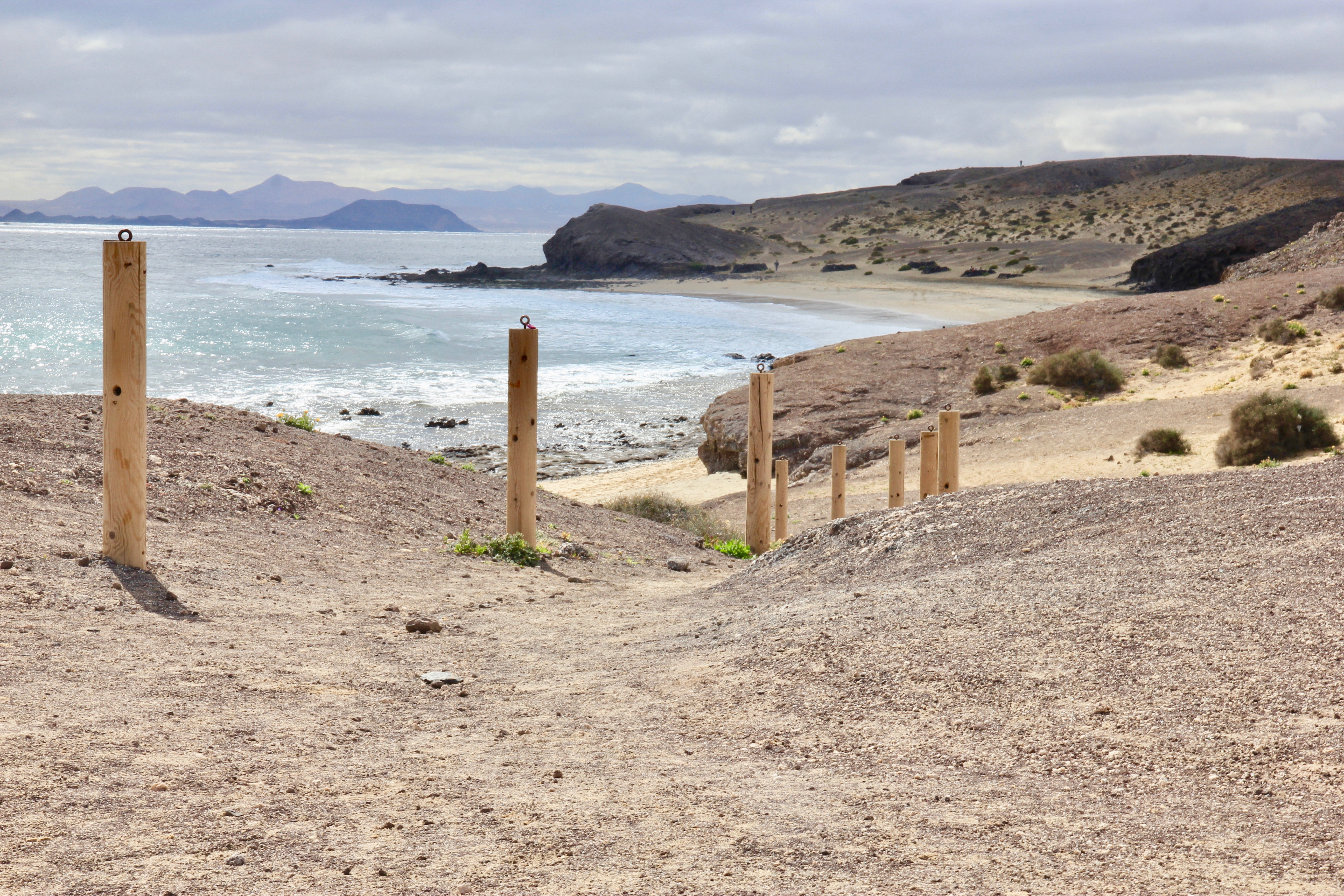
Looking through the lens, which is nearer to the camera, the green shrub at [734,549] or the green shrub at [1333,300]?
the green shrub at [734,549]

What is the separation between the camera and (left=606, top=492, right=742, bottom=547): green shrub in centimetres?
1371

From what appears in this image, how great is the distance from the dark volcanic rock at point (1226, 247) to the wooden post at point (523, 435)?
38.3m

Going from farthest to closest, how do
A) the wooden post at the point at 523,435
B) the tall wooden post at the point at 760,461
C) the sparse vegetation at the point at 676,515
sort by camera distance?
the sparse vegetation at the point at 676,515
the tall wooden post at the point at 760,461
the wooden post at the point at 523,435

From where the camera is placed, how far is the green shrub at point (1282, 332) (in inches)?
870

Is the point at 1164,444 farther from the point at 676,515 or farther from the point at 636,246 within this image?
the point at 636,246

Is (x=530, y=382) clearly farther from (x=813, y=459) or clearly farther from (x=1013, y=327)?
(x=1013, y=327)

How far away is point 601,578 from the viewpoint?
30.2 ft

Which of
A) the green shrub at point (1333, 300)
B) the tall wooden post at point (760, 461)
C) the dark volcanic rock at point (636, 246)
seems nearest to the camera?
the tall wooden post at point (760, 461)

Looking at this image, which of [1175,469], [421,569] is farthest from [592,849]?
[1175,469]

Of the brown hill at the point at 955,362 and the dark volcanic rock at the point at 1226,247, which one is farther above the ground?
the dark volcanic rock at the point at 1226,247

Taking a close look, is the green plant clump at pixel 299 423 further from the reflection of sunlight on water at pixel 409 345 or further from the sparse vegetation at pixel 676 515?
the reflection of sunlight on water at pixel 409 345

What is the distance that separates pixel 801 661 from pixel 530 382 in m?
4.78

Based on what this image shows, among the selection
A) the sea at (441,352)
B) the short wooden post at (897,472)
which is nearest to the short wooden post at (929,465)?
the short wooden post at (897,472)

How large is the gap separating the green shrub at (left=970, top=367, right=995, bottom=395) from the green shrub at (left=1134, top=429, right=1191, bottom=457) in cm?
600
